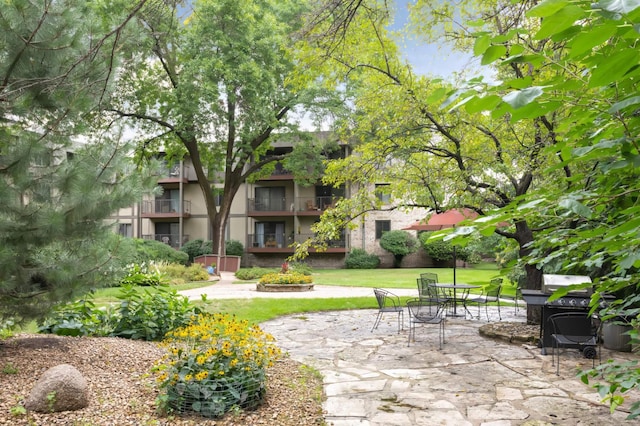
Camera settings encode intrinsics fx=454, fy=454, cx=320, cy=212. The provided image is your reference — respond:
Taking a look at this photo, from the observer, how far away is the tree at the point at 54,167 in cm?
436

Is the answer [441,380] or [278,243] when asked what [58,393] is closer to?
[441,380]

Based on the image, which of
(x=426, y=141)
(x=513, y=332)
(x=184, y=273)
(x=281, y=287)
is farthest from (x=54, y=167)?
(x=184, y=273)

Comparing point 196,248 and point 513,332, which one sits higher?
point 196,248

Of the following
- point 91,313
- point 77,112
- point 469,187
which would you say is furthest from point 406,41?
point 91,313

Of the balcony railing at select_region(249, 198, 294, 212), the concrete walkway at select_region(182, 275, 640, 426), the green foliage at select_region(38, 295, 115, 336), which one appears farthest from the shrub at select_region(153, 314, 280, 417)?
the balcony railing at select_region(249, 198, 294, 212)

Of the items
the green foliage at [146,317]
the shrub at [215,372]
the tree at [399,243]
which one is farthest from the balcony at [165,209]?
the shrub at [215,372]

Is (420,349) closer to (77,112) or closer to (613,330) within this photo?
(613,330)

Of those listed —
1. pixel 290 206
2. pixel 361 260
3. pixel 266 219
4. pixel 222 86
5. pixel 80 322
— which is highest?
pixel 222 86

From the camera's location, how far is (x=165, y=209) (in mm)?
33469

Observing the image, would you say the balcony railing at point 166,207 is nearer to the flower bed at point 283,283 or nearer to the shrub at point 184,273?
the shrub at point 184,273

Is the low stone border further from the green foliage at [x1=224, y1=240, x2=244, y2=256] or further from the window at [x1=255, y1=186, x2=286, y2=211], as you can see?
the window at [x1=255, y1=186, x2=286, y2=211]

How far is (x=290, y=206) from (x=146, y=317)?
25547mm

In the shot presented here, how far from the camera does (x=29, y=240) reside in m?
4.58

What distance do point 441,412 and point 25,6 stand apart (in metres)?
5.59
